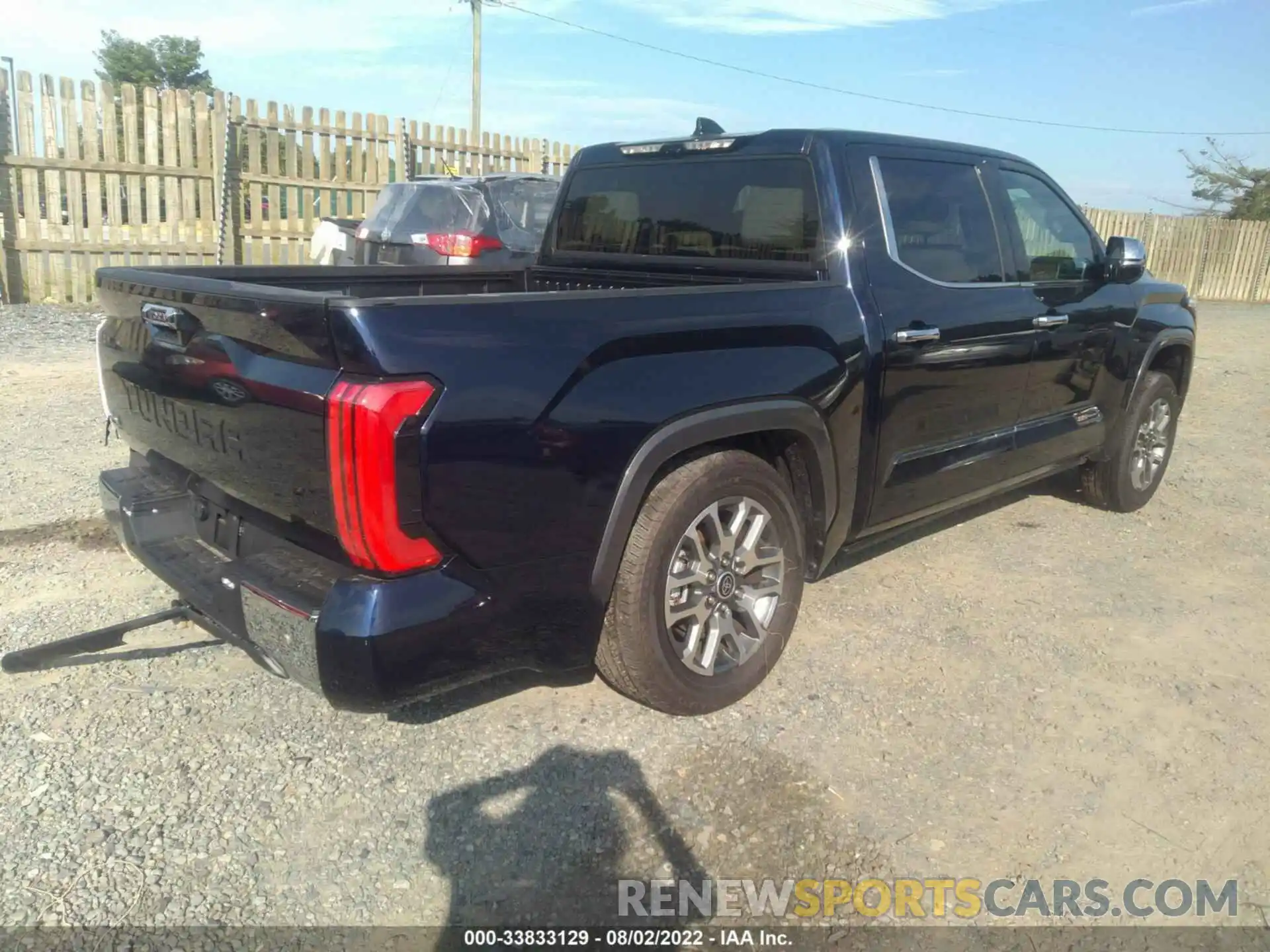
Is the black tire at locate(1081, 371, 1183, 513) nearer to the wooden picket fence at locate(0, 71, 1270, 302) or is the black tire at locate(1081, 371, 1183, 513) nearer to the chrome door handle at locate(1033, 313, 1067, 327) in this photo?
the chrome door handle at locate(1033, 313, 1067, 327)

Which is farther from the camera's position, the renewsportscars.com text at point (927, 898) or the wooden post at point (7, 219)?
the wooden post at point (7, 219)

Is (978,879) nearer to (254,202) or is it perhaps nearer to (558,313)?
(558,313)

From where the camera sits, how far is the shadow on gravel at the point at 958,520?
14.6 ft

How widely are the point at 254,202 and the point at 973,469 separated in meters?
10.6

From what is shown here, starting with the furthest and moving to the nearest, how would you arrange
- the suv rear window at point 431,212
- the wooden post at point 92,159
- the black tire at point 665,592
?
1. the wooden post at point 92,159
2. the suv rear window at point 431,212
3. the black tire at point 665,592

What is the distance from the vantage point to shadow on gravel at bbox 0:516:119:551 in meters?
4.41

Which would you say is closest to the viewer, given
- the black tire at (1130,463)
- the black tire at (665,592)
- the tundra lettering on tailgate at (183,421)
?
the tundra lettering on tailgate at (183,421)

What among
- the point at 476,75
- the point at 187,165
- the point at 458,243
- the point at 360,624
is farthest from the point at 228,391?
the point at 476,75

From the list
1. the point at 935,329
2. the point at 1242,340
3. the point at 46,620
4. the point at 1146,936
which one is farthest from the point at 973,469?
the point at 1242,340

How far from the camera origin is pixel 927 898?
8.18ft

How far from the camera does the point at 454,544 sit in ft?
7.95

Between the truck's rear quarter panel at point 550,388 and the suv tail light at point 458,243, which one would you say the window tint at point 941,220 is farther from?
the suv tail light at point 458,243

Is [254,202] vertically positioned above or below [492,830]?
above

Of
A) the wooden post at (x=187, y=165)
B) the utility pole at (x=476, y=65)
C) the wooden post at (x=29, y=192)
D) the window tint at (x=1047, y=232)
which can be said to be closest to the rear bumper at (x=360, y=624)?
the window tint at (x=1047, y=232)
